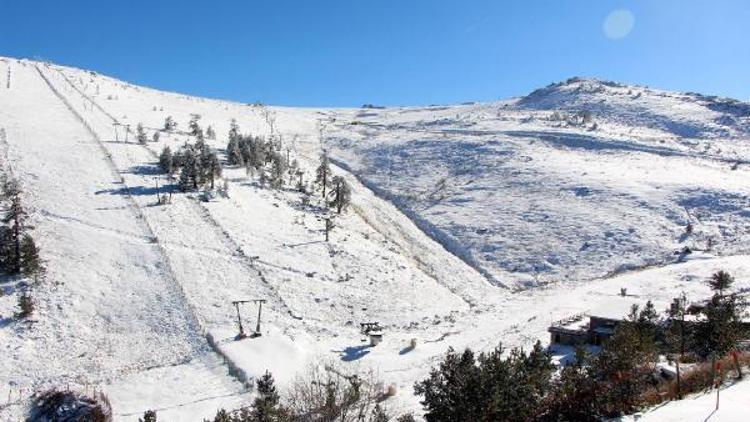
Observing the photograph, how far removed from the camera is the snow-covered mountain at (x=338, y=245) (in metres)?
31.5

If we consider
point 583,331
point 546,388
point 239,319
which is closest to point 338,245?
point 239,319

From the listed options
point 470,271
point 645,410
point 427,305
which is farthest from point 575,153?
point 645,410

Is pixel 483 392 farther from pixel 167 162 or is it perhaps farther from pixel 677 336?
pixel 167 162

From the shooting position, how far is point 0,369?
91.9 ft

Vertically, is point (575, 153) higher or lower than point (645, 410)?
higher

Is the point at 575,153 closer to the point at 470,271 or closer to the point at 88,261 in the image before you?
the point at 470,271

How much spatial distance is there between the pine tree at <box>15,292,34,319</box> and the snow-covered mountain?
552 mm

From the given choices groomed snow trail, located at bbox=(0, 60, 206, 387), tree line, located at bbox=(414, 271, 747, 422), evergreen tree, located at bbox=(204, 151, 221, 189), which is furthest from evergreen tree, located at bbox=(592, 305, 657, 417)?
evergreen tree, located at bbox=(204, 151, 221, 189)

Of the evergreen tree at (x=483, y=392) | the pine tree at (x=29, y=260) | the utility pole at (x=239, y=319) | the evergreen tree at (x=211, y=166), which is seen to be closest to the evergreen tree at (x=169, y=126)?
the evergreen tree at (x=211, y=166)

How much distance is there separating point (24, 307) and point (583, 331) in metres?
31.4

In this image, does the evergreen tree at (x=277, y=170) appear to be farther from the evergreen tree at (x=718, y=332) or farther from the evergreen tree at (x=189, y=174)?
the evergreen tree at (x=718, y=332)

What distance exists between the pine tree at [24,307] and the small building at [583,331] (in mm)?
29908

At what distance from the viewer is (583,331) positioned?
1403 inches

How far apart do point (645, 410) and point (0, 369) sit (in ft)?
90.9
